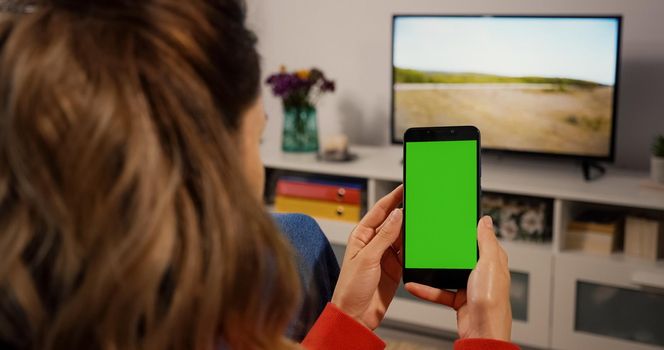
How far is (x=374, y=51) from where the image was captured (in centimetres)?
310

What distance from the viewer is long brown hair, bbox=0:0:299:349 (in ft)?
1.77

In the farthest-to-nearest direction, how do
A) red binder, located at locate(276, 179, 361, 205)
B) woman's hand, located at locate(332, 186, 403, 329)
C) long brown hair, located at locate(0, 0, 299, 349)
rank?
1. red binder, located at locate(276, 179, 361, 205)
2. woman's hand, located at locate(332, 186, 403, 329)
3. long brown hair, located at locate(0, 0, 299, 349)

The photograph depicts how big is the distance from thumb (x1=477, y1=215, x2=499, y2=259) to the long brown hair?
0.45 m

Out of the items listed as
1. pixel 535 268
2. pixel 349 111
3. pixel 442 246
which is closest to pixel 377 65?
pixel 349 111

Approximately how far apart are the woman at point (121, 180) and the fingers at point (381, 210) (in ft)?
1.66

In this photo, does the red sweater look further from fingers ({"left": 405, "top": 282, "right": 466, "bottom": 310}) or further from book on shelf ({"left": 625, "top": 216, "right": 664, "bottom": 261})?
book on shelf ({"left": 625, "top": 216, "right": 664, "bottom": 261})

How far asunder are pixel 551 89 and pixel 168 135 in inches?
88.7

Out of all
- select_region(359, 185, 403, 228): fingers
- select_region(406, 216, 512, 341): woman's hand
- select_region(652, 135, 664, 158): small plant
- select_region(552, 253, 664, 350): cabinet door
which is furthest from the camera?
select_region(652, 135, 664, 158): small plant

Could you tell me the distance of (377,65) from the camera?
311cm

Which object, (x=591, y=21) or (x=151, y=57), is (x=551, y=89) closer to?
(x=591, y=21)

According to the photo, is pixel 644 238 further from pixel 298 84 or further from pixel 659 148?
pixel 298 84

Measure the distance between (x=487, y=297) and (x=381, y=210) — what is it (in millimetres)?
242

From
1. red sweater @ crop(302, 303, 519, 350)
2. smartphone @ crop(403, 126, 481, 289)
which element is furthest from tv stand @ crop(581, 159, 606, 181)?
red sweater @ crop(302, 303, 519, 350)

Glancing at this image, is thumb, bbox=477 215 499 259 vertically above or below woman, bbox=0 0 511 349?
below
